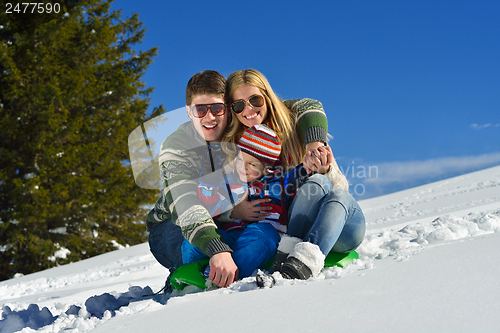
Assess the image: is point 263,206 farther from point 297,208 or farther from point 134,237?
point 134,237

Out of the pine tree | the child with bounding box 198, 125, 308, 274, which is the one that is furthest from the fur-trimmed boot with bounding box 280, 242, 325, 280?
the pine tree

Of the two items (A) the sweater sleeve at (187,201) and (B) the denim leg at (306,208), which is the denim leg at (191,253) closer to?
(A) the sweater sleeve at (187,201)

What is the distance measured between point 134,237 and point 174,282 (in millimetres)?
8723

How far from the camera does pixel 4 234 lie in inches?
308

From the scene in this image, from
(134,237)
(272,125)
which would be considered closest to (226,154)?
(272,125)

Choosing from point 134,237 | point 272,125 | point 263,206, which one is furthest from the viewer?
point 134,237

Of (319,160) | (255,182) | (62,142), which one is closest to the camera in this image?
(319,160)

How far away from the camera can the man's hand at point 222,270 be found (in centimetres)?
159

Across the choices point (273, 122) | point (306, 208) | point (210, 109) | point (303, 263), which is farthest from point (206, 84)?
point (303, 263)

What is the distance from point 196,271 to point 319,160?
0.85 meters

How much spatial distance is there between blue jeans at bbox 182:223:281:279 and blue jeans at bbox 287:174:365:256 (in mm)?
135

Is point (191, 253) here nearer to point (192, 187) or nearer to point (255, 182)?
point (192, 187)

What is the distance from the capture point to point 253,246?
1.77 m

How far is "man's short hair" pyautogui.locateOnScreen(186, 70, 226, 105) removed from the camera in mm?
2086
